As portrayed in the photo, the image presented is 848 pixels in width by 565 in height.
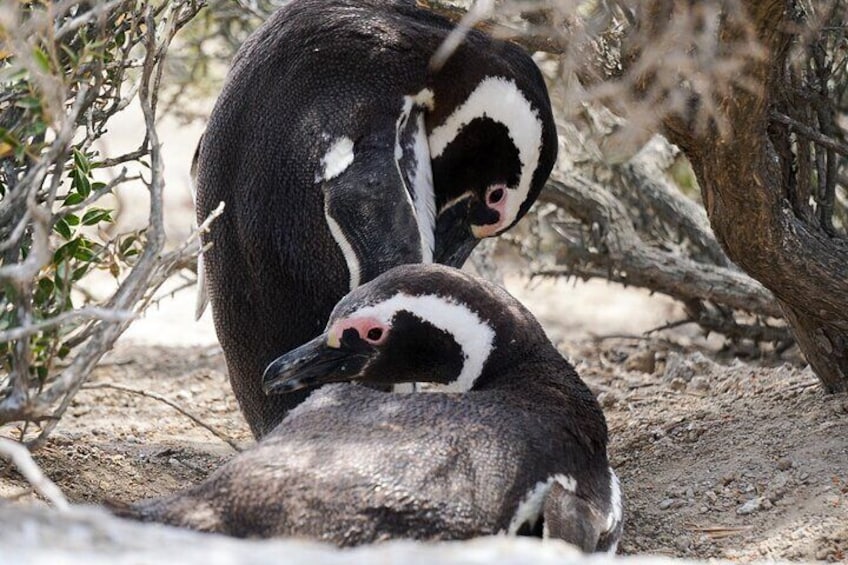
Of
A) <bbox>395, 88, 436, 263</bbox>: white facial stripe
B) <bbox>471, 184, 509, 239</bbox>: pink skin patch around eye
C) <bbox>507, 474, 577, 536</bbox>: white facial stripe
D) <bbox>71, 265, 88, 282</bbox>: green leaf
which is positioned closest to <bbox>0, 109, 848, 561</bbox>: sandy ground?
<bbox>71, 265, 88, 282</bbox>: green leaf

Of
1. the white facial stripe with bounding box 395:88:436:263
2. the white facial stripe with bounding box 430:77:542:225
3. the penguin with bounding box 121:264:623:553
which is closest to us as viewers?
the penguin with bounding box 121:264:623:553

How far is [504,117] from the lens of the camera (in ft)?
13.5

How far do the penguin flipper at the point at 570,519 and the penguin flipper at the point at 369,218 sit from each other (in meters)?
1.09

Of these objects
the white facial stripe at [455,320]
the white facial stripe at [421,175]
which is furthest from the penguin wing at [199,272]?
the white facial stripe at [455,320]

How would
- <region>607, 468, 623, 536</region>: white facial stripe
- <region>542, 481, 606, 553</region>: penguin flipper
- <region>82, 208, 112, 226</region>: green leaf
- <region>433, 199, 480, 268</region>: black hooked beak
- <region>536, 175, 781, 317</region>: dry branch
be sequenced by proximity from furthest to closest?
<region>536, 175, 781, 317</region>: dry branch
<region>433, 199, 480, 268</region>: black hooked beak
<region>82, 208, 112, 226</region>: green leaf
<region>607, 468, 623, 536</region>: white facial stripe
<region>542, 481, 606, 553</region>: penguin flipper

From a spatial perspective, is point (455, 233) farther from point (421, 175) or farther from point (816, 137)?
point (816, 137)

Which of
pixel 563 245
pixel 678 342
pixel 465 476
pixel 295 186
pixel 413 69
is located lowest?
pixel 678 342

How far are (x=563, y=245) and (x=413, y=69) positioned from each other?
1.92 meters

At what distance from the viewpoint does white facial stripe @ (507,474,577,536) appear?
2689 millimetres

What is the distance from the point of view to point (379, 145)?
383 cm

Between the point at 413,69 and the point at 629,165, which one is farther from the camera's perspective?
the point at 629,165

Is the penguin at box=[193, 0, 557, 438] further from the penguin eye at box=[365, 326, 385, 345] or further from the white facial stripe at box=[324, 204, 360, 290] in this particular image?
the penguin eye at box=[365, 326, 385, 345]

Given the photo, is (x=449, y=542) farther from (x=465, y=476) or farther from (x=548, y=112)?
(x=548, y=112)

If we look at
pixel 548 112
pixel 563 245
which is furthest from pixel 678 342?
pixel 548 112
